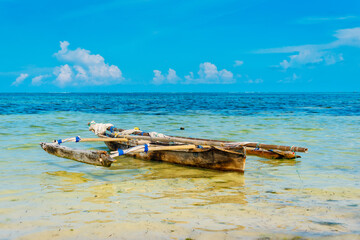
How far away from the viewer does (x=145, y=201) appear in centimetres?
632

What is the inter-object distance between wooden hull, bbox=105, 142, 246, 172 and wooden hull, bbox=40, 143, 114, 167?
254 centimetres

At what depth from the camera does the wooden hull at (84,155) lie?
774 centimetres

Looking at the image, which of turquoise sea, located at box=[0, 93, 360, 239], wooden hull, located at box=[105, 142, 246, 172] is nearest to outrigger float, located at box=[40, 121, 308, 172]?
wooden hull, located at box=[105, 142, 246, 172]

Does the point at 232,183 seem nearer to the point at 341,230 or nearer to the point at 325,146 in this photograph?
the point at 341,230

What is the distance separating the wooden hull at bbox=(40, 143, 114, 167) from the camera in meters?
7.74

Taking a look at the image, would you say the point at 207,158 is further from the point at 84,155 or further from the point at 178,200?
the point at 84,155

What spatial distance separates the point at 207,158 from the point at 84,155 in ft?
10.9

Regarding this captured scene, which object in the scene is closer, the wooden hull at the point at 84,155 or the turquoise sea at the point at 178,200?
the turquoise sea at the point at 178,200

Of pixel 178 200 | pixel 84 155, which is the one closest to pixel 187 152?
pixel 84 155

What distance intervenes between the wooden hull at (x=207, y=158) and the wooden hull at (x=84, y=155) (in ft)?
8.33

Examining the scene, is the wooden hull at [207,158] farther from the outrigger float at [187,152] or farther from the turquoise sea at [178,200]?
the turquoise sea at [178,200]

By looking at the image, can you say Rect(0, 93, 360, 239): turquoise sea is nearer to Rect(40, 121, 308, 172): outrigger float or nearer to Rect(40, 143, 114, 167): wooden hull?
Rect(40, 121, 308, 172): outrigger float

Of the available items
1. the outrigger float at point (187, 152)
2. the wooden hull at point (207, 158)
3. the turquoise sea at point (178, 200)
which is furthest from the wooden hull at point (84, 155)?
the wooden hull at point (207, 158)

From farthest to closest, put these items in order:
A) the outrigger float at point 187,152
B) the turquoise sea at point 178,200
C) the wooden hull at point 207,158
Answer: the wooden hull at point 207,158 → the outrigger float at point 187,152 → the turquoise sea at point 178,200
